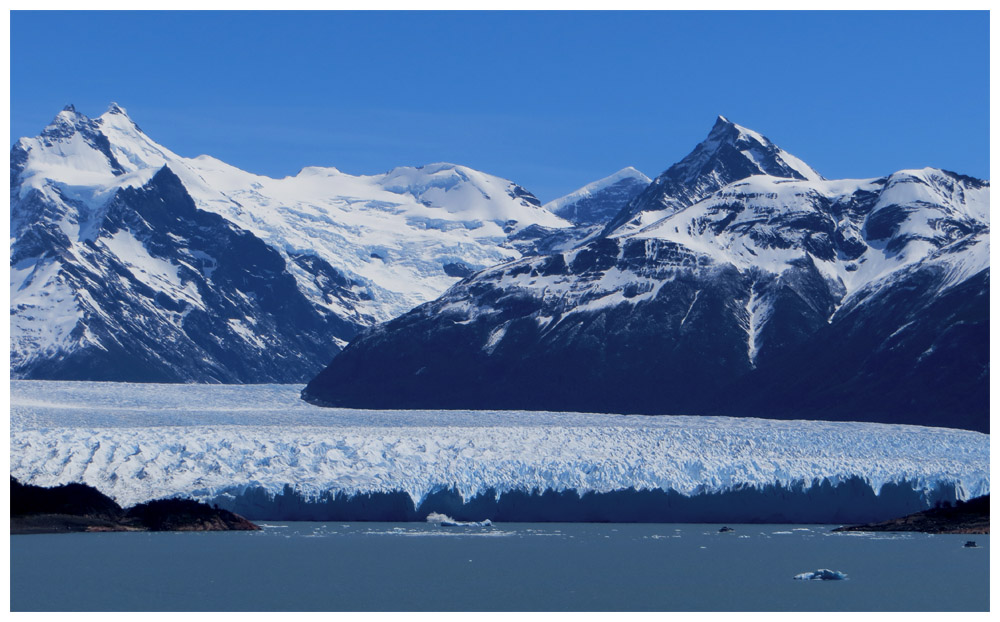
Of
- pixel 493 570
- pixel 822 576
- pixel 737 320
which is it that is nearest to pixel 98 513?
pixel 493 570

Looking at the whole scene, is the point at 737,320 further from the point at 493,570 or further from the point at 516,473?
the point at 493,570

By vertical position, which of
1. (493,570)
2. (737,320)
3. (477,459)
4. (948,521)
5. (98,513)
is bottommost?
(948,521)

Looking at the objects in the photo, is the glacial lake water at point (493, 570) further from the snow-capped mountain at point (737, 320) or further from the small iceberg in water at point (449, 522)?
the snow-capped mountain at point (737, 320)

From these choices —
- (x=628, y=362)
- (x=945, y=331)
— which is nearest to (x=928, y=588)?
(x=945, y=331)

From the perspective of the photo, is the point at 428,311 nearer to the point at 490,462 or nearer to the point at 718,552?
the point at 490,462

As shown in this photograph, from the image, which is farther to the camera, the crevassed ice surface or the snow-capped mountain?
the snow-capped mountain

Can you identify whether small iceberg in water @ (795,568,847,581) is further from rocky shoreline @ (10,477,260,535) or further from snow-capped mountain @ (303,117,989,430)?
snow-capped mountain @ (303,117,989,430)

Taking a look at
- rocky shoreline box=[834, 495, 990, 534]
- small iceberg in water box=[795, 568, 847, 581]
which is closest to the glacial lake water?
small iceberg in water box=[795, 568, 847, 581]
